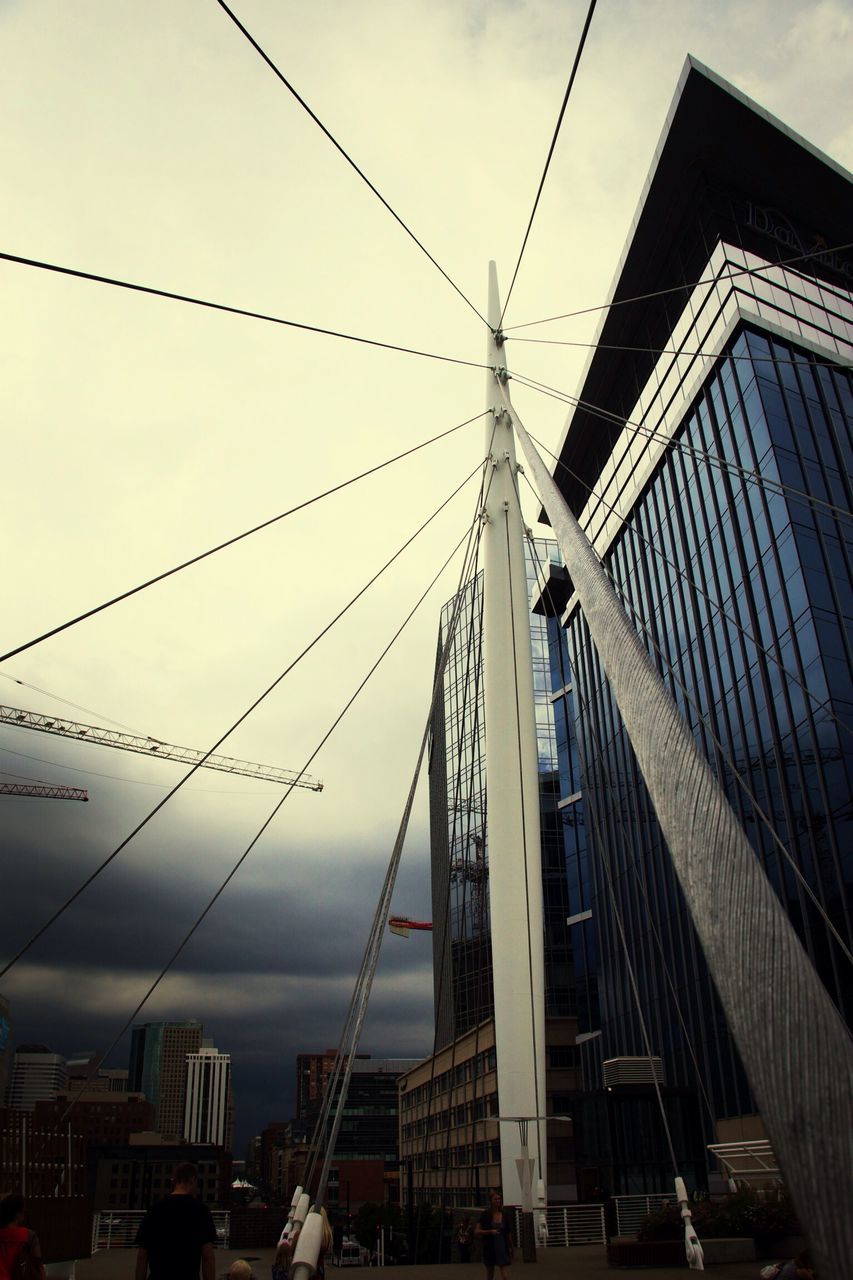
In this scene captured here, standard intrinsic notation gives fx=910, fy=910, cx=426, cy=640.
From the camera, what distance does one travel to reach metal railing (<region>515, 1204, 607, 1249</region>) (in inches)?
890

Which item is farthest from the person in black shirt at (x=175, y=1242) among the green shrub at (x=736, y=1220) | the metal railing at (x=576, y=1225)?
the metal railing at (x=576, y=1225)

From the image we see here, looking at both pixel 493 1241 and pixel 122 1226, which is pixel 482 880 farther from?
pixel 493 1241

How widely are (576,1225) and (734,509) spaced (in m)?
22.3

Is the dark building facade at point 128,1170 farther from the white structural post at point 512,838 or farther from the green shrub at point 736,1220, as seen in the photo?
the white structural post at point 512,838

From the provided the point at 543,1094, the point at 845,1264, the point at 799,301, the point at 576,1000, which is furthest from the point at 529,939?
the point at 576,1000

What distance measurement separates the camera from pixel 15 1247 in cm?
629

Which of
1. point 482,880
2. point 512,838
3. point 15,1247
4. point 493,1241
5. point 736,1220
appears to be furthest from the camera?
point 482,880

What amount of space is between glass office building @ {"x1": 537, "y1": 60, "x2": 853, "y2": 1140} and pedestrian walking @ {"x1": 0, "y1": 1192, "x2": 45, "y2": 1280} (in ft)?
59.4

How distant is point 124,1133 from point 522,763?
146 meters

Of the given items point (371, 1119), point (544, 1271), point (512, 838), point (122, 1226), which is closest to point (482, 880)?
point (122, 1226)

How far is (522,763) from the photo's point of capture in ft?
44.4

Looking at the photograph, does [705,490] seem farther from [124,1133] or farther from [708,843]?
[124,1133]

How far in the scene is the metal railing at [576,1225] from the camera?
22.6m

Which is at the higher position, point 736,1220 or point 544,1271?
point 736,1220
